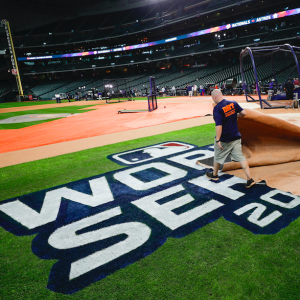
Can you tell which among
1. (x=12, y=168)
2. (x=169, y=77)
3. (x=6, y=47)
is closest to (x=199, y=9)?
(x=169, y=77)

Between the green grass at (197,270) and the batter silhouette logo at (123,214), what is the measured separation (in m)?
0.10

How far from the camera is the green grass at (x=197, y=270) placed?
1842mm

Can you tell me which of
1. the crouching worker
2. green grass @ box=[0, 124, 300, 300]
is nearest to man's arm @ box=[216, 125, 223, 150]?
the crouching worker

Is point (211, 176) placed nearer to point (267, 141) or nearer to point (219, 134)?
point (219, 134)

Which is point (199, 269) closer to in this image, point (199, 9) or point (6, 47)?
point (199, 9)

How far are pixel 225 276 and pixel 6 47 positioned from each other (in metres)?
64.0

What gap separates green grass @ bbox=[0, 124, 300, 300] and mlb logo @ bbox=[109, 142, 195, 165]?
2.93 m

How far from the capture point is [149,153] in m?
5.84

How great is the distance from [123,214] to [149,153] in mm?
2934

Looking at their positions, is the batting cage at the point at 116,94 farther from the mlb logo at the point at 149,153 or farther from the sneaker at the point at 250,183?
the sneaker at the point at 250,183

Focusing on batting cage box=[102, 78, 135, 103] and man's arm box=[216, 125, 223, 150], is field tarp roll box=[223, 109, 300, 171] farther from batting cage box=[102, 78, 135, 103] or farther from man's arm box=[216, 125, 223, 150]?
batting cage box=[102, 78, 135, 103]

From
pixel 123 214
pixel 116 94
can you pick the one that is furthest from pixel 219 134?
pixel 116 94

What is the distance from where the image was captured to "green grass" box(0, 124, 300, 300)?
1842mm

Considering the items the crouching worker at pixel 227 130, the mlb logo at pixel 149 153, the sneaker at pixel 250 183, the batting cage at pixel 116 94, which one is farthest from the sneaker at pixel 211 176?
the batting cage at pixel 116 94
